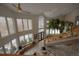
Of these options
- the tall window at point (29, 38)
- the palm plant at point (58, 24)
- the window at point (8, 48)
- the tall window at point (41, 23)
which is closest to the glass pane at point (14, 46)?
the window at point (8, 48)

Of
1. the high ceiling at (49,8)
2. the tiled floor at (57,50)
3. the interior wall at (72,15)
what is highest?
the high ceiling at (49,8)

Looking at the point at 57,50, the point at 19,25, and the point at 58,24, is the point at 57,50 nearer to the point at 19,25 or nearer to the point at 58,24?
the point at 58,24

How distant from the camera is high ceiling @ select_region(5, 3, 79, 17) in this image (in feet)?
5.37

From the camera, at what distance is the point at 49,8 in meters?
1.65

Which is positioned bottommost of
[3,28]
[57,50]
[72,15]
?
[57,50]

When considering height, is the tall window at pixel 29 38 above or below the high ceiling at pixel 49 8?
below

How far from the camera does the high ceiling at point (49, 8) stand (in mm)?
1636

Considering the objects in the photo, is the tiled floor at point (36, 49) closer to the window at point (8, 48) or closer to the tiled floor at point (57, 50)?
the tiled floor at point (57, 50)

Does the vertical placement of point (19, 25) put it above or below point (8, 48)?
above

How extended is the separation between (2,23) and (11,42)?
0.25 m

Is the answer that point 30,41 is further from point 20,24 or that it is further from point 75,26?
point 75,26

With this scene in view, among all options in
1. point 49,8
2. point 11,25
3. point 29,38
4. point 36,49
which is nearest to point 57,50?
point 36,49

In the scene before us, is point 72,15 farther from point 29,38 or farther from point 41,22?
point 29,38

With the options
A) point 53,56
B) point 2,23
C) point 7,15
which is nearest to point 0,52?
point 2,23
